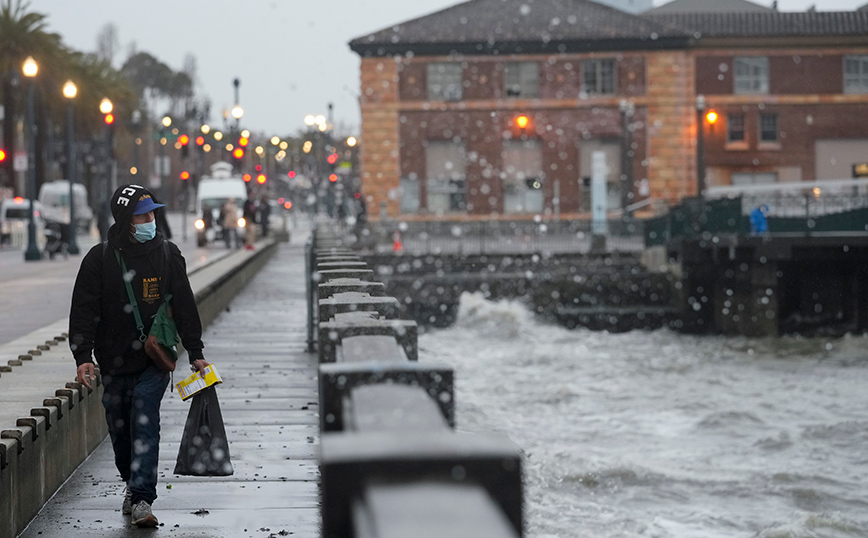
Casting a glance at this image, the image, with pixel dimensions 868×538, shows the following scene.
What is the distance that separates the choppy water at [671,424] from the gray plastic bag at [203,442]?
4.53 meters

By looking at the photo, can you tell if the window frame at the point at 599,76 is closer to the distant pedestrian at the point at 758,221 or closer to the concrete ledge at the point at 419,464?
the distant pedestrian at the point at 758,221

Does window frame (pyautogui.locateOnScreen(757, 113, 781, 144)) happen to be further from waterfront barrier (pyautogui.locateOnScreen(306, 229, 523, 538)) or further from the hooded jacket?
waterfront barrier (pyautogui.locateOnScreen(306, 229, 523, 538))

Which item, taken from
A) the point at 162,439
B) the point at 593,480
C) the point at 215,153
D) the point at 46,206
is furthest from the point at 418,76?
the point at 215,153

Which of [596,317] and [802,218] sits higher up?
[802,218]

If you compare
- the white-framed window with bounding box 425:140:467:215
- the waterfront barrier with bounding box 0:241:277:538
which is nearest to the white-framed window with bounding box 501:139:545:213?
the white-framed window with bounding box 425:140:467:215

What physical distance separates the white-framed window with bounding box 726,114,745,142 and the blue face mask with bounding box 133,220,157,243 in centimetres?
4760

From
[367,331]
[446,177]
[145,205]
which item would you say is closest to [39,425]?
[145,205]

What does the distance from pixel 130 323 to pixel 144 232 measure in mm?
489

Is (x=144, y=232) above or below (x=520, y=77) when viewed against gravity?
below

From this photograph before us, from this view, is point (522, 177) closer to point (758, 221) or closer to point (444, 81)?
point (444, 81)

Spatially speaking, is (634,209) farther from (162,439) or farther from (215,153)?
(215,153)

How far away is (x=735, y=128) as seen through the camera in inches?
2018

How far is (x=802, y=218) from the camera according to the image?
1196 inches

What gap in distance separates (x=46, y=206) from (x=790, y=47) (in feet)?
121
